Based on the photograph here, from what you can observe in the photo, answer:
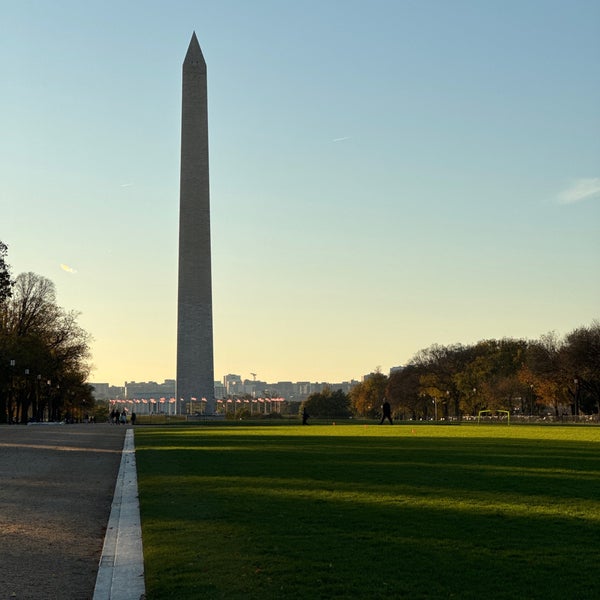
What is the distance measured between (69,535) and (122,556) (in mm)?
2230

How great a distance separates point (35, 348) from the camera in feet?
283

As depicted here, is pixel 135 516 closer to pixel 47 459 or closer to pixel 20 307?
pixel 47 459

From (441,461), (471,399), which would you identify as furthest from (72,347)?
(441,461)

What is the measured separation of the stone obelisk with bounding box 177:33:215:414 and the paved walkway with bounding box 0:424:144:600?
61359 mm

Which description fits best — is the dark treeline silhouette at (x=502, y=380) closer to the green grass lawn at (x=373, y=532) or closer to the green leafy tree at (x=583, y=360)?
the green leafy tree at (x=583, y=360)

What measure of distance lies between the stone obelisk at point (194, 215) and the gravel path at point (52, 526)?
2320 inches

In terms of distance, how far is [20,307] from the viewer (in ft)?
314

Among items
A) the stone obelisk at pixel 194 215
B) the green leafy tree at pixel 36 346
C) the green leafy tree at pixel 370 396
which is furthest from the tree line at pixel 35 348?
the green leafy tree at pixel 370 396

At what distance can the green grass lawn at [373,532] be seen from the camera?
760 centimetres

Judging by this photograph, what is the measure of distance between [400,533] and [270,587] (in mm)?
2932

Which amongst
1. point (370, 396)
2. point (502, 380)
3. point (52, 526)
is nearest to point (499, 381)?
point (502, 380)

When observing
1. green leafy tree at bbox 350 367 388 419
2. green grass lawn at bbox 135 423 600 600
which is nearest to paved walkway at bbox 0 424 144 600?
green grass lawn at bbox 135 423 600 600

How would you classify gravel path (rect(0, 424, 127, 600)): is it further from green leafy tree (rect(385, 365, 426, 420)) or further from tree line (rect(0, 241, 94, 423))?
green leafy tree (rect(385, 365, 426, 420))

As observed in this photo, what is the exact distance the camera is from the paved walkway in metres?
8.11
